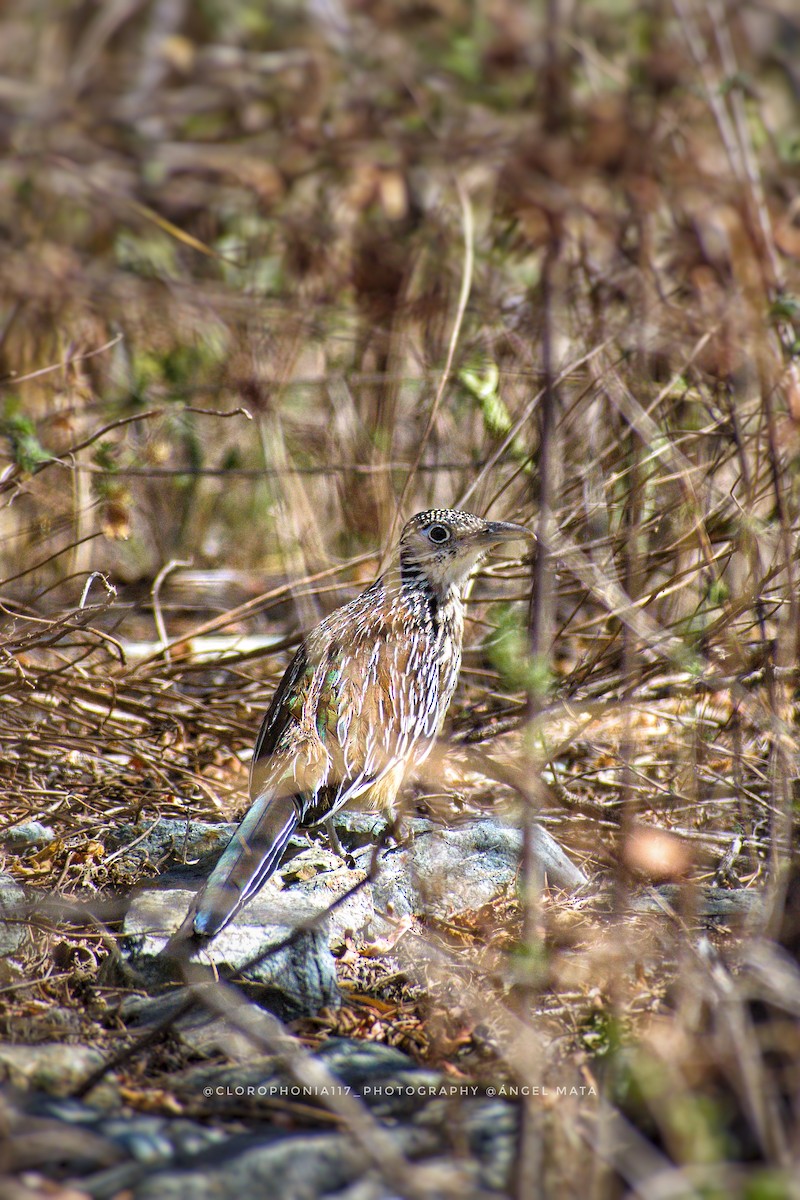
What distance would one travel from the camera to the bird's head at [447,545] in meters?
5.16

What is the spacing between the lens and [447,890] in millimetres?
4402

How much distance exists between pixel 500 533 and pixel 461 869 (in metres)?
1.47

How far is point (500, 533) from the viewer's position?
16.6 feet

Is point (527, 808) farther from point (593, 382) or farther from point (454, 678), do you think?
point (593, 382)

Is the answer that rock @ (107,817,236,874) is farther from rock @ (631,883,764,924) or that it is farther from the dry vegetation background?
rock @ (631,883,764,924)

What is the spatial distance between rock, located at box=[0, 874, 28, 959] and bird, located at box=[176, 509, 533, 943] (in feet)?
2.49

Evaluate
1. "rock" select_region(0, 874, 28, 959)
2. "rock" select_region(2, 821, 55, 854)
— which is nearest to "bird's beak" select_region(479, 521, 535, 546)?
"rock" select_region(2, 821, 55, 854)

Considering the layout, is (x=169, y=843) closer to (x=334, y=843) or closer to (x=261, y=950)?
(x=334, y=843)

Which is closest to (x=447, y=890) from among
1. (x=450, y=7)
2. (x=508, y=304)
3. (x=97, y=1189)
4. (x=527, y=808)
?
(x=527, y=808)

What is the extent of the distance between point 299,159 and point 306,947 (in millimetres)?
6087

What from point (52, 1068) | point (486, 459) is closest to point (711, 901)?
point (52, 1068)

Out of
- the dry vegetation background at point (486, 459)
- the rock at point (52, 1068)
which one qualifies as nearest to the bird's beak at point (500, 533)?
the dry vegetation background at point (486, 459)

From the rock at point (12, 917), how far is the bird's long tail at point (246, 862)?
570mm

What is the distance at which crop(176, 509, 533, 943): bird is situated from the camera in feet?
14.4
